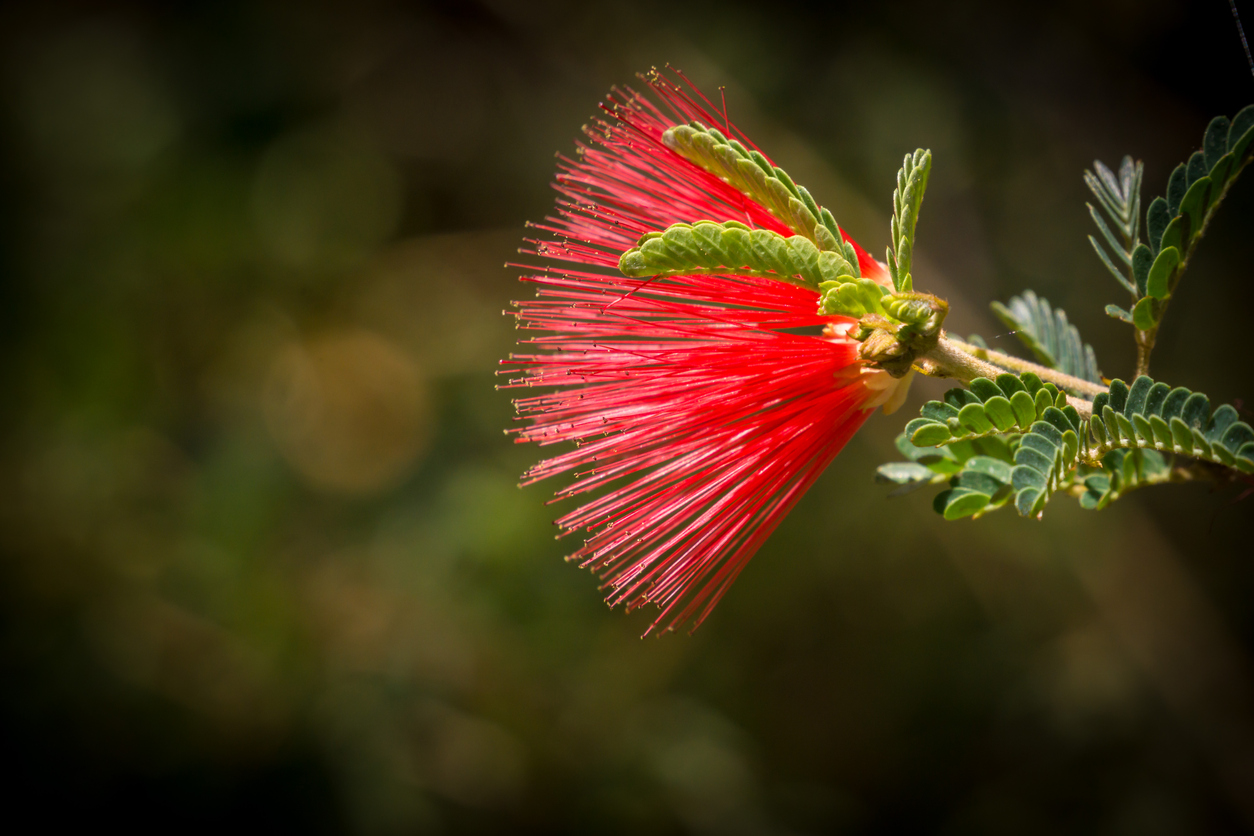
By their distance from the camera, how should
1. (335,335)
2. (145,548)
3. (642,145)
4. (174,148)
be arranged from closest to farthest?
(642,145), (145,548), (174,148), (335,335)

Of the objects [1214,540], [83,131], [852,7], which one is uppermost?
[83,131]

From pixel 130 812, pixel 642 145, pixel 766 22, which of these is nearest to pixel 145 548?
pixel 130 812

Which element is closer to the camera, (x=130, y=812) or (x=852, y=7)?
(x=130, y=812)

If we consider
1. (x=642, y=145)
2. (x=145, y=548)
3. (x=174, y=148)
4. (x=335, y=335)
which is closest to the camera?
(x=642, y=145)

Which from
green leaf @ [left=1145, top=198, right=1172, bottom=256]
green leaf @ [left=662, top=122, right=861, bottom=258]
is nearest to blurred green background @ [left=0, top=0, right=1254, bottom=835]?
green leaf @ [left=662, top=122, right=861, bottom=258]

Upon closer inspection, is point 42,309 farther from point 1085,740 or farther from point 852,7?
point 1085,740

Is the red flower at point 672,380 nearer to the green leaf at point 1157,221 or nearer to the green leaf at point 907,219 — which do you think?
the green leaf at point 907,219
